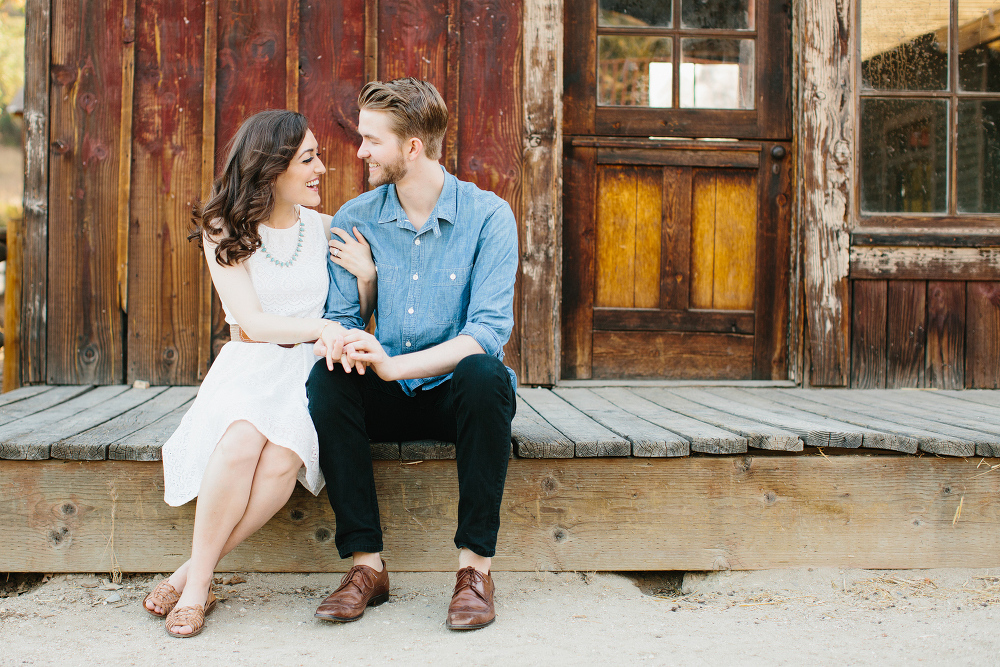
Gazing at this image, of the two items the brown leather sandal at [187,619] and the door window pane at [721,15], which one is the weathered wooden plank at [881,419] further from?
the brown leather sandal at [187,619]

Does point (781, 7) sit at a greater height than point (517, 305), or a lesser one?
greater

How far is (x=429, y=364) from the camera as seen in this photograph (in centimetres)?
198

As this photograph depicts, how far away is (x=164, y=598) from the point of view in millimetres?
1935

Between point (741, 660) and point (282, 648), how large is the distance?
42.2 inches

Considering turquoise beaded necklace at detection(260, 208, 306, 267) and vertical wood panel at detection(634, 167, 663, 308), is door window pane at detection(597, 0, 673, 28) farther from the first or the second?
turquoise beaded necklace at detection(260, 208, 306, 267)

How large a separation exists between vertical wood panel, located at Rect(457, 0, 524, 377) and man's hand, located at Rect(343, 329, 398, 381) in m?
1.29

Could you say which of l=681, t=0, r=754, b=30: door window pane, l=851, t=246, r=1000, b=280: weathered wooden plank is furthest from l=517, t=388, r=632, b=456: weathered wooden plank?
l=681, t=0, r=754, b=30: door window pane

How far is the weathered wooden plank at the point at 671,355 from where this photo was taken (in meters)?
3.38

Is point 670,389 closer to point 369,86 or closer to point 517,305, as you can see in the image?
point 517,305

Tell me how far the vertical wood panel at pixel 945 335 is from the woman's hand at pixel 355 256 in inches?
97.4

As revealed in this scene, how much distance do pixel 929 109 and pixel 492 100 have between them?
193cm

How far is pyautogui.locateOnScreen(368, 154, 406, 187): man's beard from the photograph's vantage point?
2.13 metres

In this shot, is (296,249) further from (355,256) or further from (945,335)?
(945,335)

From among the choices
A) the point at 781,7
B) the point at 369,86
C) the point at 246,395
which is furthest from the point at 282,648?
the point at 781,7
